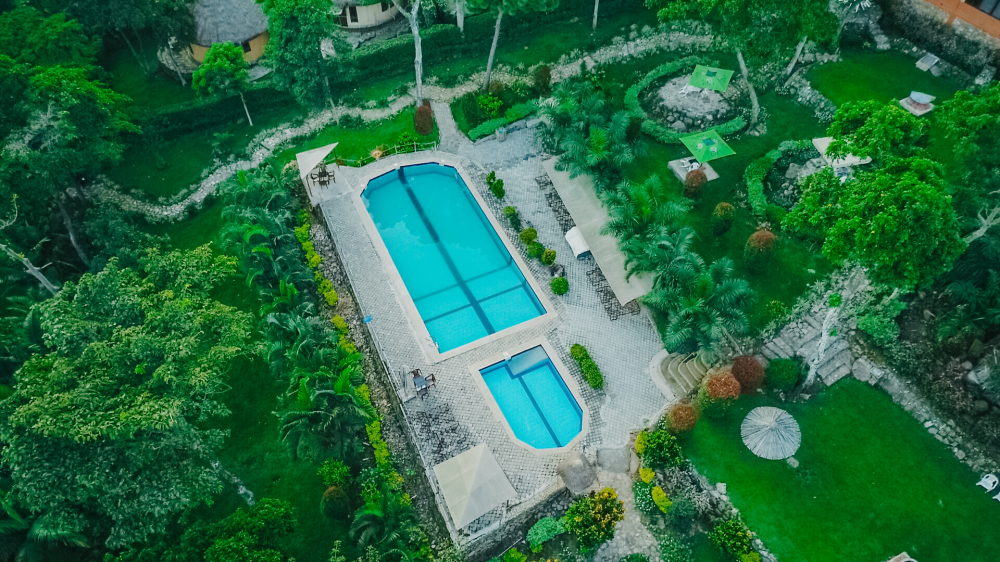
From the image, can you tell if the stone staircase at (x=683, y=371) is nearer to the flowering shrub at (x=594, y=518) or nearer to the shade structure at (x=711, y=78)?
the flowering shrub at (x=594, y=518)

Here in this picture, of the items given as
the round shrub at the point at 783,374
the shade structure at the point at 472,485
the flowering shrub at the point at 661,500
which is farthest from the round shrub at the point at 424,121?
the flowering shrub at the point at 661,500

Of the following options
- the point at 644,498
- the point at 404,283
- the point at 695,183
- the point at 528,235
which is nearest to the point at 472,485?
the point at 644,498

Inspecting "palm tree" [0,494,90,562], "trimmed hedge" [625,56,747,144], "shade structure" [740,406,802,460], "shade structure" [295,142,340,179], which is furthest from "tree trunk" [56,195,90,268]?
"shade structure" [740,406,802,460]

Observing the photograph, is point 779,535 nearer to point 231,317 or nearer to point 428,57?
point 231,317

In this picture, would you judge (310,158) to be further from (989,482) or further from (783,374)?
(989,482)

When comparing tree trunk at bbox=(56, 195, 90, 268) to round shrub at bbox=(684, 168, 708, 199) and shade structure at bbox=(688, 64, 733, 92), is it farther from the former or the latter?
shade structure at bbox=(688, 64, 733, 92)

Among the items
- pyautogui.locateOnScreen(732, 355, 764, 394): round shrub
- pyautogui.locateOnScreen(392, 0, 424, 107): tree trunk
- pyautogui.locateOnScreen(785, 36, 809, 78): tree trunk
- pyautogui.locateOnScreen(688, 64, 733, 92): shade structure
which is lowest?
pyautogui.locateOnScreen(732, 355, 764, 394): round shrub

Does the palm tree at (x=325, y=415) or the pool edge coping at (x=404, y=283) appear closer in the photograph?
the palm tree at (x=325, y=415)
